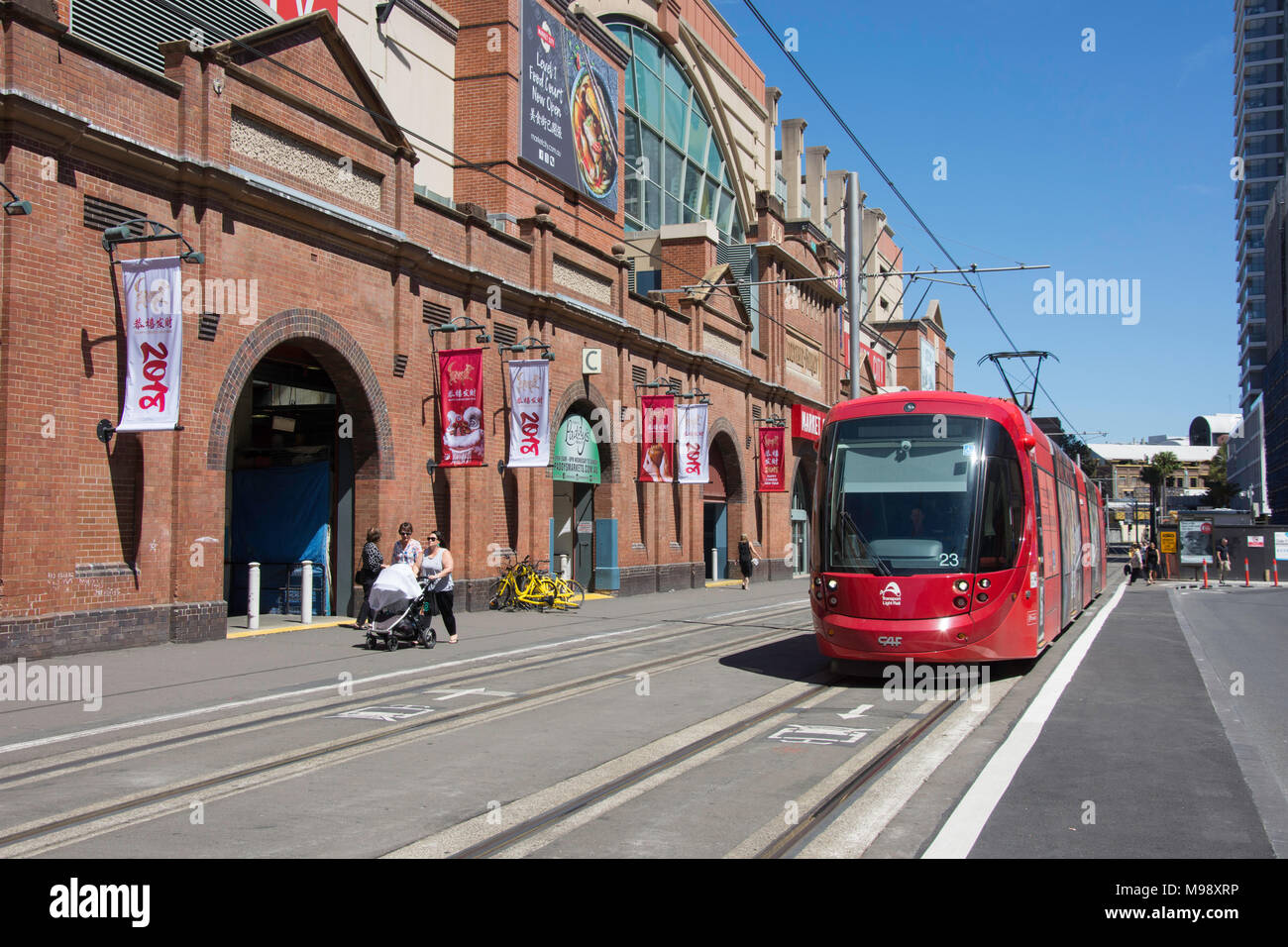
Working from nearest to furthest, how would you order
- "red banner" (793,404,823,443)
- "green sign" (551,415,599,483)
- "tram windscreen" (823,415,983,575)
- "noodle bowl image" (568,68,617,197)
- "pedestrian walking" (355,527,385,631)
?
"tram windscreen" (823,415,983,575) → "pedestrian walking" (355,527,385,631) → "green sign" (551,415,599,483) → "noodle bowl image" (568,68,617,197) → "red banner" (793,404,823,443)

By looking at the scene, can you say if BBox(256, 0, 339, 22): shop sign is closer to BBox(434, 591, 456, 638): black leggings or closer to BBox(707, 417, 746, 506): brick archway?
BBox(434, 591, 456, 638): black leggings

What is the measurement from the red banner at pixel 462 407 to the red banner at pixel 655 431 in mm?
9239

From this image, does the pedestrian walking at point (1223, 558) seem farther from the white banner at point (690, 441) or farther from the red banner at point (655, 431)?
the red banner at point (655, 431)

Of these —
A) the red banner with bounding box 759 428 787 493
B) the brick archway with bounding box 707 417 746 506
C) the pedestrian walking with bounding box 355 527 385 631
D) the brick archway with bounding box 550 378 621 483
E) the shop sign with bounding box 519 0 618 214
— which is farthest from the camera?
the red banner with bounding box 759 428 787 493

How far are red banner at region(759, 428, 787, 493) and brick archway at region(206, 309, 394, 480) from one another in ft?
66.4

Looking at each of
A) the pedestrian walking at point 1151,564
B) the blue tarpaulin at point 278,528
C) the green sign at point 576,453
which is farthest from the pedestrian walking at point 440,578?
the pedestrian walking at point 1151,564

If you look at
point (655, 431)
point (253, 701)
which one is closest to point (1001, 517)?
point (253, 701)

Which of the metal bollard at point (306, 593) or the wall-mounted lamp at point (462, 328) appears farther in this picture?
the wall-mounted lamp at point (462, 328)

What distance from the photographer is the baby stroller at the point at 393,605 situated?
47.6 feet

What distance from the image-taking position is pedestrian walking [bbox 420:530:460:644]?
1545cm

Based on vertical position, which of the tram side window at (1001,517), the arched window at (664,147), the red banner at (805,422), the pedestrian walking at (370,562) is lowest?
the pedestrian walking at (370,562)

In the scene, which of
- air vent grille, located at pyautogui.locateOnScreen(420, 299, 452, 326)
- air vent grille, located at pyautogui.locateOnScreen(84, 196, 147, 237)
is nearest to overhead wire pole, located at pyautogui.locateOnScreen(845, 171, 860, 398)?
air vent grille, located at pyautogui.locateOnScreen(420, 299, 452, 326)

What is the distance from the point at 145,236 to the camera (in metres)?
14.1

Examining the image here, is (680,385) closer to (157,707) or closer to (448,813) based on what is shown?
(157,707)
